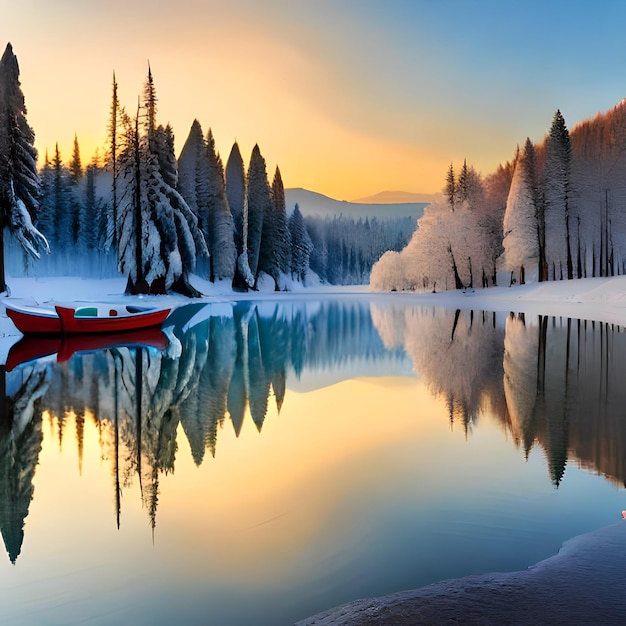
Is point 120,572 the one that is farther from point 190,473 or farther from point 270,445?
point 270,445

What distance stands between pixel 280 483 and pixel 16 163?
3346cm

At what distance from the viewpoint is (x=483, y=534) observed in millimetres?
5332

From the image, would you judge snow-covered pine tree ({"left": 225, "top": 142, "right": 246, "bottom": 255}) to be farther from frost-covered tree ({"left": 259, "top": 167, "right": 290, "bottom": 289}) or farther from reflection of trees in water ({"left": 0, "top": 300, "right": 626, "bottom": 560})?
reflection of trees in water ({"left": 0, "top": 300, "right": 626, "bottom": 560})

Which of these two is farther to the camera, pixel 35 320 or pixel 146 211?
pixel 146 211

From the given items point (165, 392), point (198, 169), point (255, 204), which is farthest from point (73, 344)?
point (255, 204)

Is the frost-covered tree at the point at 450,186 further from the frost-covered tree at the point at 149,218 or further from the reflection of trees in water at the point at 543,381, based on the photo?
the reflection of trees in water at the point at 543,381

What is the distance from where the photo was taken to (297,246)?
94312mm

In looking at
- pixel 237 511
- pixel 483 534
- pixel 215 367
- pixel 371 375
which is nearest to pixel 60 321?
pixel 215 367

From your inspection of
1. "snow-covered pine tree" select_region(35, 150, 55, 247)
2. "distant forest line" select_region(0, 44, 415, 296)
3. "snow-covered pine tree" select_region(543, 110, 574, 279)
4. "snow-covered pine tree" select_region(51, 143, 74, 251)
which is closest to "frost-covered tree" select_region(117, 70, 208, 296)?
"distant forest line" select_region(0, 44, 415, 296)

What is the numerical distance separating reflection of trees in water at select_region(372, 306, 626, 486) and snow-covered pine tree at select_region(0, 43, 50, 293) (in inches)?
804

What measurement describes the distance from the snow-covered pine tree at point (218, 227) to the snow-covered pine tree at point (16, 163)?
3238 centimetres

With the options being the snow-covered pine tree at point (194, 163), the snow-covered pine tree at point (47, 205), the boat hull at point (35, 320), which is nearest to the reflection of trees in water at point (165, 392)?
the boat hull at point (35, 320)

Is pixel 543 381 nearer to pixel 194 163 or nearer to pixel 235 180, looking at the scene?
pixel 194 163

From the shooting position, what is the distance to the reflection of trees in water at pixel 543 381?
26.9ft
